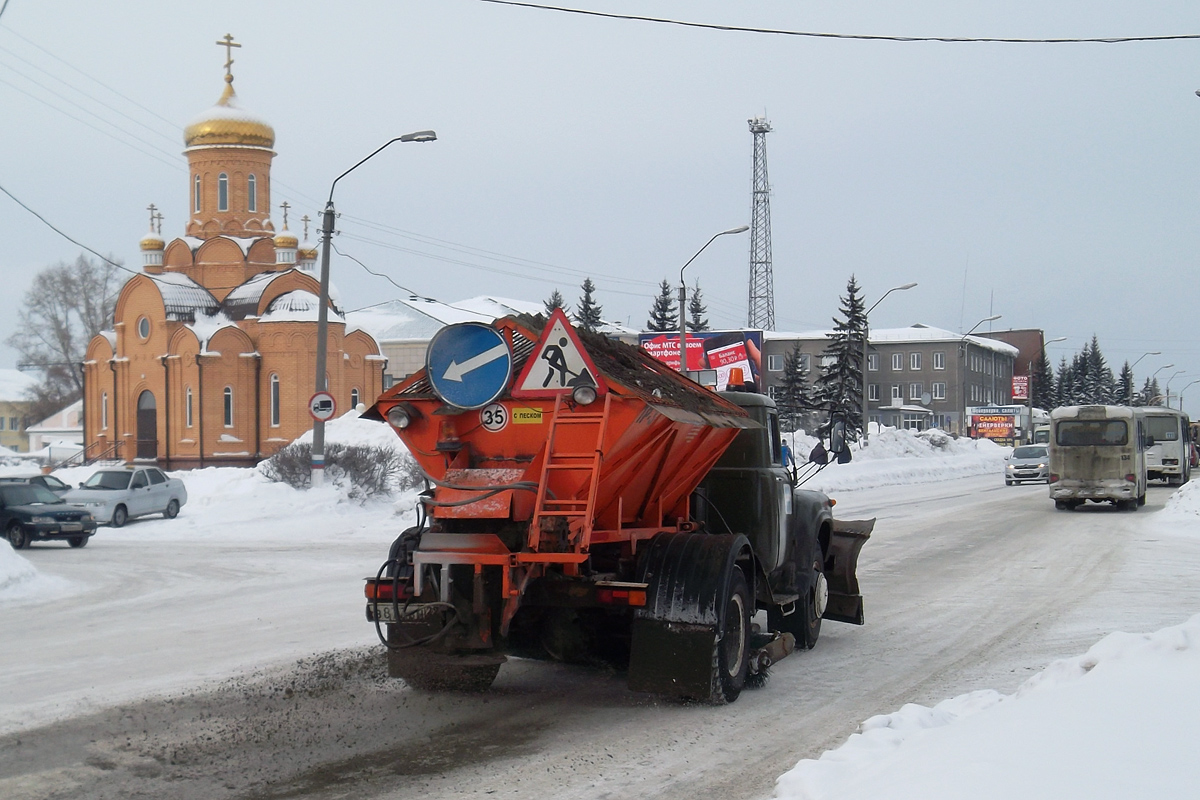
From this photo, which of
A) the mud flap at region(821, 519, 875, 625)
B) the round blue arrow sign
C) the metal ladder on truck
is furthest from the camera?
the mud flap at region(821, 519, 875, 625)

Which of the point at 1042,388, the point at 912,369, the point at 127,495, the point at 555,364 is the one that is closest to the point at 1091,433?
the point at 127,495

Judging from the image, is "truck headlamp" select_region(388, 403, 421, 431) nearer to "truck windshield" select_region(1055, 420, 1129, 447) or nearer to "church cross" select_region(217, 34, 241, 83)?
"truck windshield" select_region(1055, 420, 1129, 447)

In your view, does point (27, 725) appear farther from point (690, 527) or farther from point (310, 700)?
point (690, 527)

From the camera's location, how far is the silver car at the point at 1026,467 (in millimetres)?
45750

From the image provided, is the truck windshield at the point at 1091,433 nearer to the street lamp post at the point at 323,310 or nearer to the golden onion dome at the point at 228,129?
the street lamp post at the point at 323,310

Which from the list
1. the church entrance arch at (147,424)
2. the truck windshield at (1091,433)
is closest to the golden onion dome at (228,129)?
the church entrance arch at (147,424)

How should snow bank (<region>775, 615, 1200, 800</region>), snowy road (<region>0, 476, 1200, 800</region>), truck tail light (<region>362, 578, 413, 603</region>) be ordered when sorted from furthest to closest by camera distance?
1. truck tail light (<region>362, 578, 413, 603</region>)
2. snowy road (<region>0, 476, 1200, 800</region>)
3. snow bank (<region>775, 615, 1200, 800</region>)

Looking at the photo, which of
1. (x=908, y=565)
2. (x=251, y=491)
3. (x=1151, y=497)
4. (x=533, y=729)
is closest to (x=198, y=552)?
(x=251, y=491)

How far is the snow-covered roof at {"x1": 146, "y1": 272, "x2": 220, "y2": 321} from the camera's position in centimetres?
5659

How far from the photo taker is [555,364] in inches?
311

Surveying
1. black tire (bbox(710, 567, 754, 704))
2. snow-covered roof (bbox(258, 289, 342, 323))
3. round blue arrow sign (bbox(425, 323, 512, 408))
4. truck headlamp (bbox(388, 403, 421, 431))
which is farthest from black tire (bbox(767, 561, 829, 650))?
snow-covered roof (bbox(258, 289, 342, 323))

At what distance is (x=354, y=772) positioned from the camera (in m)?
6.48

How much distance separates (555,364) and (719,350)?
143 ft

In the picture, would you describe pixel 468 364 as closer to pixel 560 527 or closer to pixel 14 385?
pixel 560 527
